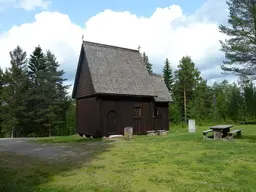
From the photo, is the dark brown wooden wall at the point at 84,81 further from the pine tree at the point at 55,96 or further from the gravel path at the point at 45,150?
the pine tree at the point at 55,96

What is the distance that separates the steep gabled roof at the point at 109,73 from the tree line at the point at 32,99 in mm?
19058

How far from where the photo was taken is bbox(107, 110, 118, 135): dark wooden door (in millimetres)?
22203

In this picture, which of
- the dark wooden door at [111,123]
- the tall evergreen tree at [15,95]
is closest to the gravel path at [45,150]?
the dark wooden door at [111,123]

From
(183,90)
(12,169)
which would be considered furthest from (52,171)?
(183,90)

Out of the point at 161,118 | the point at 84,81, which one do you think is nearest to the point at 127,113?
the point at 84,81

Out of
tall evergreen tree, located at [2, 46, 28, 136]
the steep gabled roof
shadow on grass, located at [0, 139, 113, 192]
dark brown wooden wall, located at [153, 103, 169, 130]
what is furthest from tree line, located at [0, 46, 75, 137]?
shadow on grass, located at [0, 139, 113, 192]

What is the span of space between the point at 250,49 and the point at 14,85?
36.0 metres

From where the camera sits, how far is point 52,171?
879 centimetres

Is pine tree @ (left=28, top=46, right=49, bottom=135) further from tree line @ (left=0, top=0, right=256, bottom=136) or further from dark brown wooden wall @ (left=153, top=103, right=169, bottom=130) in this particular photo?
dark brown wooden wall @ (left=153, top=103, right=169, bottom=130)

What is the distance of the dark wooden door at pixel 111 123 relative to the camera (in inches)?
874

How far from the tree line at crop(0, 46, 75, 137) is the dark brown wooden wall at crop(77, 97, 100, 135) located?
62.7 ft

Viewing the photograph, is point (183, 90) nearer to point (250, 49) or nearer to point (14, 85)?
point (14, 85)

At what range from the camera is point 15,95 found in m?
40.9

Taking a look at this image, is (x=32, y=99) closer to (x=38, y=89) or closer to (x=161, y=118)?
(x=38, y=89)
